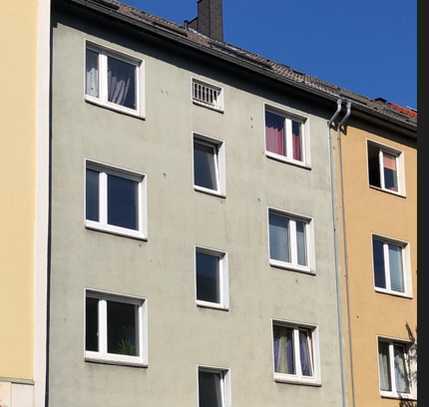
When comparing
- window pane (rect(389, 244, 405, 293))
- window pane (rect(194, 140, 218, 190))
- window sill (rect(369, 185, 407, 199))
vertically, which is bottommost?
window pane (rect(389, 244, 405, 293))

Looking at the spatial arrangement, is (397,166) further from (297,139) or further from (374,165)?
(297,139)

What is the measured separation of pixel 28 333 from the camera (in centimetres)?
1680

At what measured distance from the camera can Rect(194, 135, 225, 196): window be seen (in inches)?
837

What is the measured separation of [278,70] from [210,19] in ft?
13.4

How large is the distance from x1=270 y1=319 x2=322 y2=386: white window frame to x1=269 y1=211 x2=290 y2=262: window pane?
57.7 inches

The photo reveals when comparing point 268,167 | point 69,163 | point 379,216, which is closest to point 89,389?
point 69,163

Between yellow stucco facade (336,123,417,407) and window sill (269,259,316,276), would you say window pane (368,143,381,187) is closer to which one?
yellow stucco facade (336,123,417,407)

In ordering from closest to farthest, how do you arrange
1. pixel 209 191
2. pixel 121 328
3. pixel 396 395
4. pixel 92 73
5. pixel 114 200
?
pixel 121 328, pixel 114 200, pixel 92 73, pixel 209 191, pixel 396 395

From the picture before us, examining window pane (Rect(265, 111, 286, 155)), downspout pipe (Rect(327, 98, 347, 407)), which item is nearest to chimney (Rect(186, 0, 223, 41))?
downspout pipe (Rect(327, 98, 347, 407))

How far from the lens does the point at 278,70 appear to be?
2564 centimetres

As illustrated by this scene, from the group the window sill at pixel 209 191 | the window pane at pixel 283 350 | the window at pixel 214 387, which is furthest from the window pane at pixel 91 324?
the window pane at pixel 283 350

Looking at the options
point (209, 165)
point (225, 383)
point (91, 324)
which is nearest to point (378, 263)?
point (209, 165)

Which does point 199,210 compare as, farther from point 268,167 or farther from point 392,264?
point 392,264

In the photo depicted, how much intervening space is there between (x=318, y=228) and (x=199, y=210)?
368 cm
